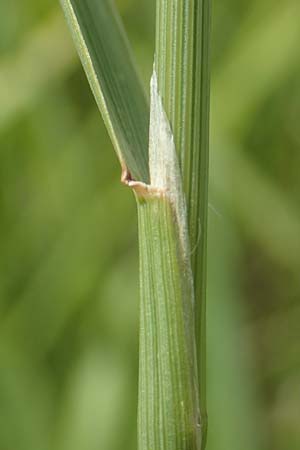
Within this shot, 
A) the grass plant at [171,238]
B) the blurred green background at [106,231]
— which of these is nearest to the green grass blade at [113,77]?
the grass plant at [171,238]

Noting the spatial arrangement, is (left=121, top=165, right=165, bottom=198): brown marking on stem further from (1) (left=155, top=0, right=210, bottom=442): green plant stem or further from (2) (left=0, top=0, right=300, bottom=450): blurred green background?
(2) (left=0, top=0, right=300, bottom=450): blurred green background

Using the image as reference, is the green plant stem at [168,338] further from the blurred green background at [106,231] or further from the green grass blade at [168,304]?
the blurred green background at [106,231]

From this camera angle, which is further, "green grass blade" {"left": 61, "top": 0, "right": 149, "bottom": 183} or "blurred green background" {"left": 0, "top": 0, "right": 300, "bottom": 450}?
"blurred green background" {"left": 0, "top": 0, "right": 300, "bottom": 450}

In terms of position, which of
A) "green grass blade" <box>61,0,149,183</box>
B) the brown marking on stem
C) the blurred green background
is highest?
"green grass blade" <box>61,0,149,183</box>

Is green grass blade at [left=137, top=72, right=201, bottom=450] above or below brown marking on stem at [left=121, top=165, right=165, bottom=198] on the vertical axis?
below

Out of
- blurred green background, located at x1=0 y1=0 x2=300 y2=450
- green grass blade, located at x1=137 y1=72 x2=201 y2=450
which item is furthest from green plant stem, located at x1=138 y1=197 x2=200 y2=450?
blurred green background, located at x1=0 y1=0 x2=300 y2=450

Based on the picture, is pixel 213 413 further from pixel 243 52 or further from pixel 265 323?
pixel 243 52
